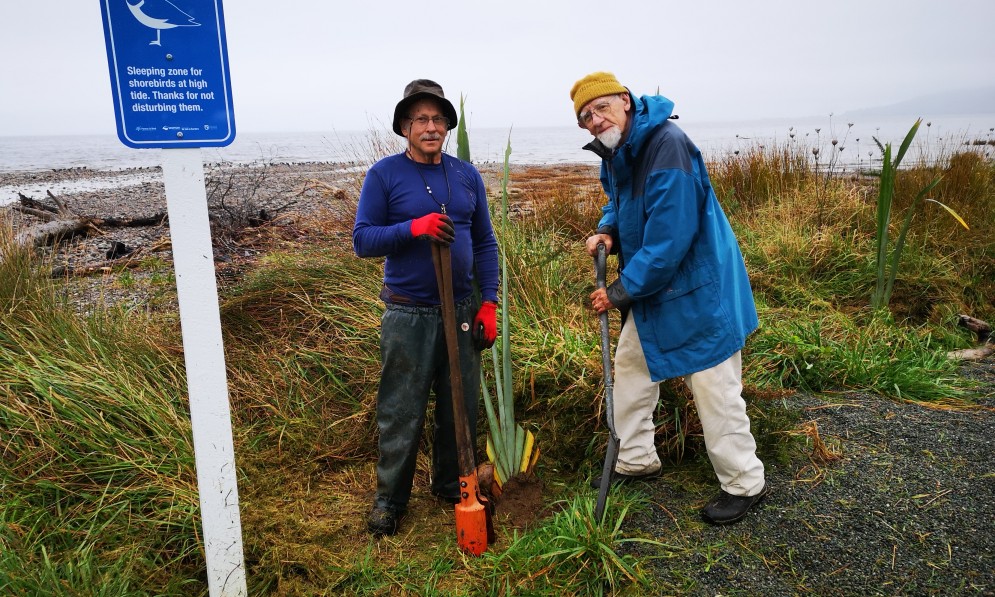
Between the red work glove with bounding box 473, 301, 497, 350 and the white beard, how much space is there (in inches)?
36.5

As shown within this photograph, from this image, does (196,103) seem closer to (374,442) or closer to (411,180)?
(411,180)

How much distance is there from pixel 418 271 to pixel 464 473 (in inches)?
36.9

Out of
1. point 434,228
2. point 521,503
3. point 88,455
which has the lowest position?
point 521,503

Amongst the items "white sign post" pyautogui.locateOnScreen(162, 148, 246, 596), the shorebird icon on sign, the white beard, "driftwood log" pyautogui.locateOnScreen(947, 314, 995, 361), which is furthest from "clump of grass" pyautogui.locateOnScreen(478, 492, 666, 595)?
"driftwood log" pyautogui.locateOnScreen(947, 314, 995, 361)

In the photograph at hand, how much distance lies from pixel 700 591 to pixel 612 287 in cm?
129

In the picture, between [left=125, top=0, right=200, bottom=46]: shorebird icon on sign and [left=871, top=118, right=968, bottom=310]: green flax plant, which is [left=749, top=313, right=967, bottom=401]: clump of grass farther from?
[left=125, top=0, right=200, bottom=46]: shorebird icon on sign

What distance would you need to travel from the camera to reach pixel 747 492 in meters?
2.88

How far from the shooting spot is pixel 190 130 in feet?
6.77

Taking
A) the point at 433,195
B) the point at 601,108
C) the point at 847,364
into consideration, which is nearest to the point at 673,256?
the point at 601,108

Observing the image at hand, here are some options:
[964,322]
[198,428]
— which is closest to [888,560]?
[198,428]

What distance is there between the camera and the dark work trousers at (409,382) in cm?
296

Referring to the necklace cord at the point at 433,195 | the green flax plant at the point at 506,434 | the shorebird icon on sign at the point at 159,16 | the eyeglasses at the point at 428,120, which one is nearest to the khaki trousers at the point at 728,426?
the green flax plant at the point at 506,434

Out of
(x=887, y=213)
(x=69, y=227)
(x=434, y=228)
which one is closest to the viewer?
(x=434, y=228)

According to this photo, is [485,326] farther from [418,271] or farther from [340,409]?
[340,409]
